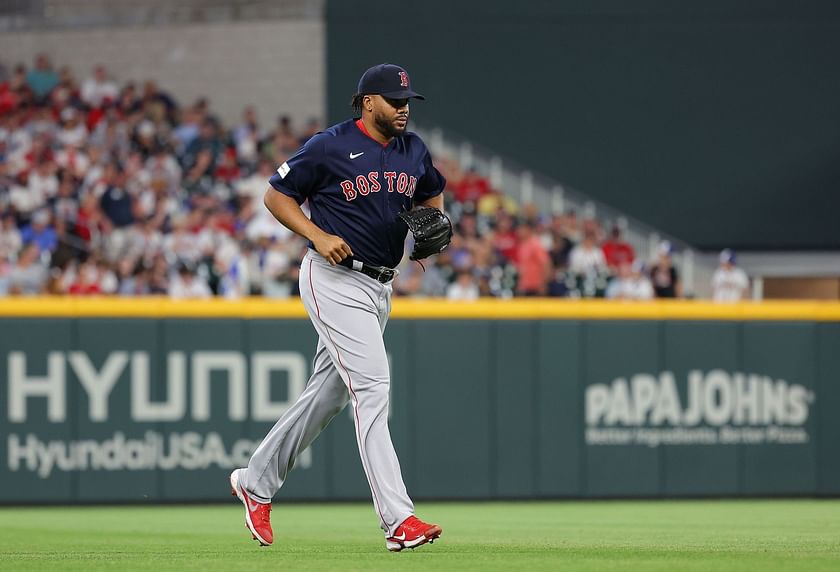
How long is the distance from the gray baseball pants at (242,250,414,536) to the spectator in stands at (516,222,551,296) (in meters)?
8.33

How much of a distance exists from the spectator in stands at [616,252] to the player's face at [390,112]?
9.47m

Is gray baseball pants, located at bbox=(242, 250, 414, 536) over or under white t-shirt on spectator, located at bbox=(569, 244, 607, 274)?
under

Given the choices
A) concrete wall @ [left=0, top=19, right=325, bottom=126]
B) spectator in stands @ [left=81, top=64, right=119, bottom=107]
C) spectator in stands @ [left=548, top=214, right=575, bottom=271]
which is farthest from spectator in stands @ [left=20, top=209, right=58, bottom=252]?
concrete wall @ [left=0, top=19, right=325, bottom=126]

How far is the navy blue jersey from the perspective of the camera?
219 inches

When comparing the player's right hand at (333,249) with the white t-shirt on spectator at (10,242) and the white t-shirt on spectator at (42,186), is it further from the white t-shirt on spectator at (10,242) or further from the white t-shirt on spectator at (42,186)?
the white t-shirt on spectator at (42,186)

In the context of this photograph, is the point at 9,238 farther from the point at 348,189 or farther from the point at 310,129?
the point at 348,189

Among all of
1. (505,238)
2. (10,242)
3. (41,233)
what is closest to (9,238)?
(10,242)

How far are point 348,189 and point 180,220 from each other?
9.32 meters

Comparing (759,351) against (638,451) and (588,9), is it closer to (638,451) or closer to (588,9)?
(638,451)

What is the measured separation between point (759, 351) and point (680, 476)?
3.64ft

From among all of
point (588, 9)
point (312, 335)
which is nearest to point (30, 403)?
point (312, 335)

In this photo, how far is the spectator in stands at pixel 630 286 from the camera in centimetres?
1330

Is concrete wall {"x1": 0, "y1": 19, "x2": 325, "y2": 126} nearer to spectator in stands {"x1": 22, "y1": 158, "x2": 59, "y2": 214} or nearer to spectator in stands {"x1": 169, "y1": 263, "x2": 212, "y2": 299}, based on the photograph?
spectator in stands {"x1": 22, "y1": 158, "x2": 59, "y2": 214}

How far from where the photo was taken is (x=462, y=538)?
A: 6.55 meters
